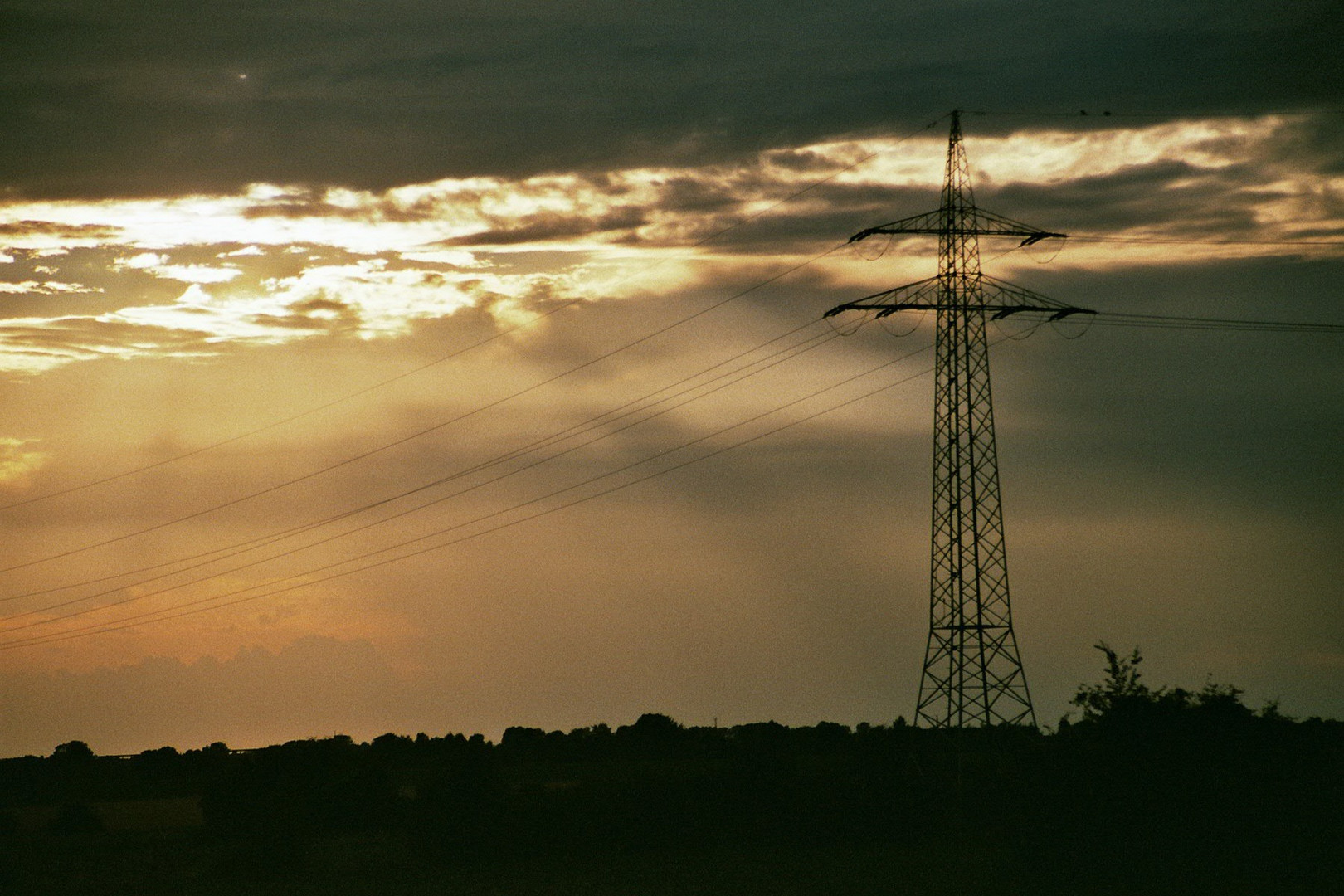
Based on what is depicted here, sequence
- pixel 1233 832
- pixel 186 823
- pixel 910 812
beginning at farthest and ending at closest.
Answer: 1. pixel 186 823
2. pixel 910 812
3. pixel 1233 832

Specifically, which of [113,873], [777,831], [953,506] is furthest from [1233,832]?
[113,873]

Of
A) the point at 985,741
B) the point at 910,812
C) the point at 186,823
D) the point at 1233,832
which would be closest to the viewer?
the point at 1233,832

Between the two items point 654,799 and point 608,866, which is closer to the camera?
point 608,866

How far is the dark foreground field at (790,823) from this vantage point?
57.1 meters

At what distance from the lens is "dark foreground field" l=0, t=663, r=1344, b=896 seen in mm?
57062

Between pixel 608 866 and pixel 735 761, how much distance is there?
15.0 metres

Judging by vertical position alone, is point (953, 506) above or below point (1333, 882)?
above

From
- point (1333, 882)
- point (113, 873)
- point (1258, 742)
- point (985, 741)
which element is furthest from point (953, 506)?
point (113, 873)

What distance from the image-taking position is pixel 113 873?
60.7m

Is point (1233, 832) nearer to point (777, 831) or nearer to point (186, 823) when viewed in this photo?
point (777, 831)

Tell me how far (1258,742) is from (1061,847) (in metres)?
10.2

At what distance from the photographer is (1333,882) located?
167ft

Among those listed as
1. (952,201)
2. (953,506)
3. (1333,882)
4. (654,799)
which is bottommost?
(1333,882)

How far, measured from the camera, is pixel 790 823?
7225cm
